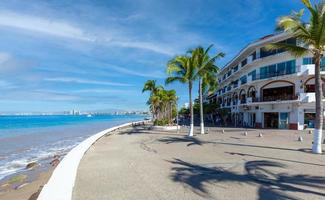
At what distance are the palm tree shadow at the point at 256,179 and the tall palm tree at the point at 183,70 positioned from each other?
14529mm

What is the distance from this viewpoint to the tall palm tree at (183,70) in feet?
81.9

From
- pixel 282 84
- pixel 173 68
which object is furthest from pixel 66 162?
pixel 282 84

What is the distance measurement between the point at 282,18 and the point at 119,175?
481 inches

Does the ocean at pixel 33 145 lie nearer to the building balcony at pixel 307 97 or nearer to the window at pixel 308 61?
the building balcony at pixel 307 97

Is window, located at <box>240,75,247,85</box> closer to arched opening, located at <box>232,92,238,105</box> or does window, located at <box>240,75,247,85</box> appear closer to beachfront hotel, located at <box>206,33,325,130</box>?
beachfront hotel, located at <box>206,33,325,130</box>

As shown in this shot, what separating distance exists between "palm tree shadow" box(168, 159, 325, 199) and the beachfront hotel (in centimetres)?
2376

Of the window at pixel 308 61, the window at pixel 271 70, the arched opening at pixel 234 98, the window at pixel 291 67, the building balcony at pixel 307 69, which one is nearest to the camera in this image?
the building balcony at pixel 307 69

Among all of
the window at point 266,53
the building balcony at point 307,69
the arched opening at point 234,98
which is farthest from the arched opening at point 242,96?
the building balcony at point 307,69

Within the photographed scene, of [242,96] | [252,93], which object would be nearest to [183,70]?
[252,93]

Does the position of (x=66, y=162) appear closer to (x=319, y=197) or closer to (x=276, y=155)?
(x=319, y=197)

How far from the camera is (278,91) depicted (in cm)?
3744

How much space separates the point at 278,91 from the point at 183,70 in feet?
60.8

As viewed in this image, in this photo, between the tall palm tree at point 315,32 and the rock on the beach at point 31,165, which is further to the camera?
the rock on the beach at point 31,165

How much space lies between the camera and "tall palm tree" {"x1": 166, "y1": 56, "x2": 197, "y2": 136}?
24969 millimetres
